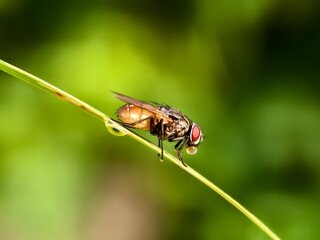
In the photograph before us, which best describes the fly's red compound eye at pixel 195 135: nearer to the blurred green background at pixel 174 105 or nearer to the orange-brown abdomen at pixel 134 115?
the orange-brown abdomen at pixel 134 115

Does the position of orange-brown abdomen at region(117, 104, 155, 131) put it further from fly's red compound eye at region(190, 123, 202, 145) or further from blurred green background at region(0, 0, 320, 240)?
blurred green background at region(0, 0, 320, 240)

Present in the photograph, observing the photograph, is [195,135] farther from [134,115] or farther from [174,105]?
[174,105]

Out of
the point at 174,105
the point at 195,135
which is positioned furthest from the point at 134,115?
the point at 174,105

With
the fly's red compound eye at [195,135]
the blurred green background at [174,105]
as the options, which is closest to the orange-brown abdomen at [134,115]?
the fly's red compound eye at [195,135]

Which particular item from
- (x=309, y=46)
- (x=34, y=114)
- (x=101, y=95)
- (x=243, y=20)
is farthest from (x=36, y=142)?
(x=309, y=46)

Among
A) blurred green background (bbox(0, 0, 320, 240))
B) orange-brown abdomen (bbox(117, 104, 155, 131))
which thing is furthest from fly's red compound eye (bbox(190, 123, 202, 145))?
blurred green background (bbox(0, 0, 320, 240))
